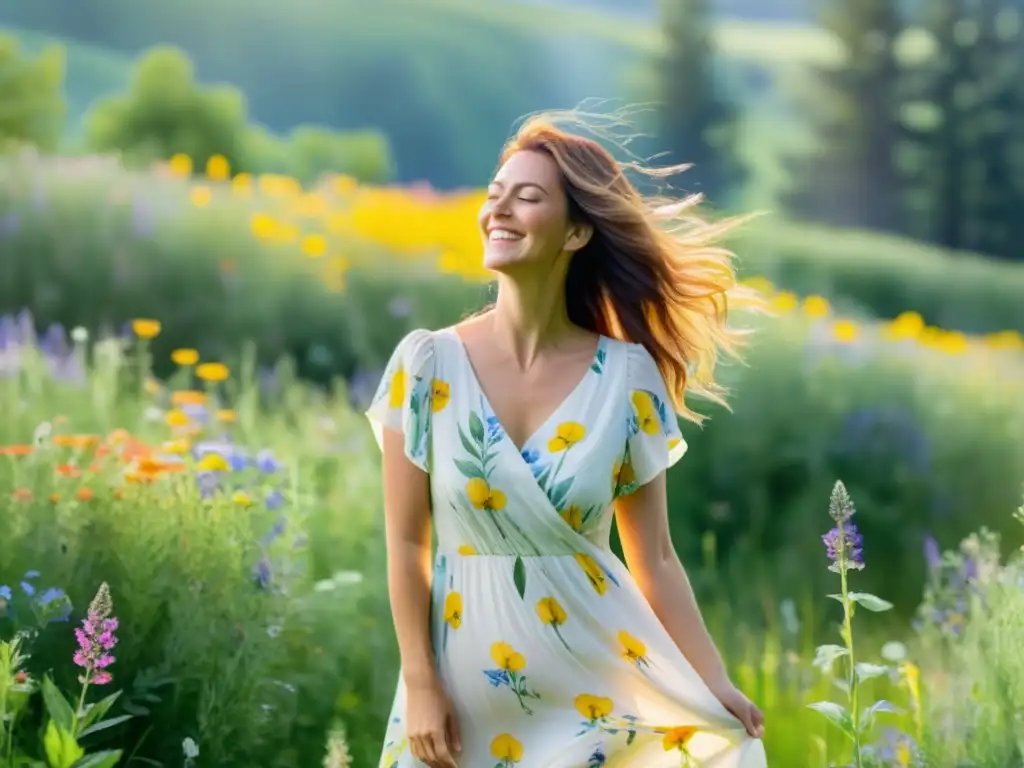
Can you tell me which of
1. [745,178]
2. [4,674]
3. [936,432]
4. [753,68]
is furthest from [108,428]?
[753,68]

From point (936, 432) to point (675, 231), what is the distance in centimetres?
454

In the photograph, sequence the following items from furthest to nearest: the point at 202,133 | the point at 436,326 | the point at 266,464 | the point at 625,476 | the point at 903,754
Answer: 1. the point at 202,133
2. the point at 436,326
3. the point at 266,464
4. the point at 903,754
5. the point at 625,476

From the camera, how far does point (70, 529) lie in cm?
353

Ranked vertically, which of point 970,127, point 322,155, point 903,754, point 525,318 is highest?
point 970,127

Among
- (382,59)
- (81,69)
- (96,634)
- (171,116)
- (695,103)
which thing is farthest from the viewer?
(695,103)

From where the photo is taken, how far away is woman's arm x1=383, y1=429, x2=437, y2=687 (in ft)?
8.25

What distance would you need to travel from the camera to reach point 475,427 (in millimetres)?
2549

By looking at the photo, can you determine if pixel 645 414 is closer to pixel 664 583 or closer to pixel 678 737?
pixel 664 583

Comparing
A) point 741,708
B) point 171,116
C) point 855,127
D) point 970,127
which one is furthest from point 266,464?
point 970,127

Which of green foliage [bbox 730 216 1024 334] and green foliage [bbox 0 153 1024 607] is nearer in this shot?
green foliage [bbox 0 153 1024 607]

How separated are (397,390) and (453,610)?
0.39 m

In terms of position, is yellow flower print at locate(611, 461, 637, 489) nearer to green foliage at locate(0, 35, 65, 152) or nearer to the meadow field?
the meadow field

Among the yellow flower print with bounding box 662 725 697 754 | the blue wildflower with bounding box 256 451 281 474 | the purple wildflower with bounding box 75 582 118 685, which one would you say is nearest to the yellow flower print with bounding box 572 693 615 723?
the yellow flower print with bounding box 662 725 697 754

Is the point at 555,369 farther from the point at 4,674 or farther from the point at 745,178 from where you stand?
the point at 745,178
